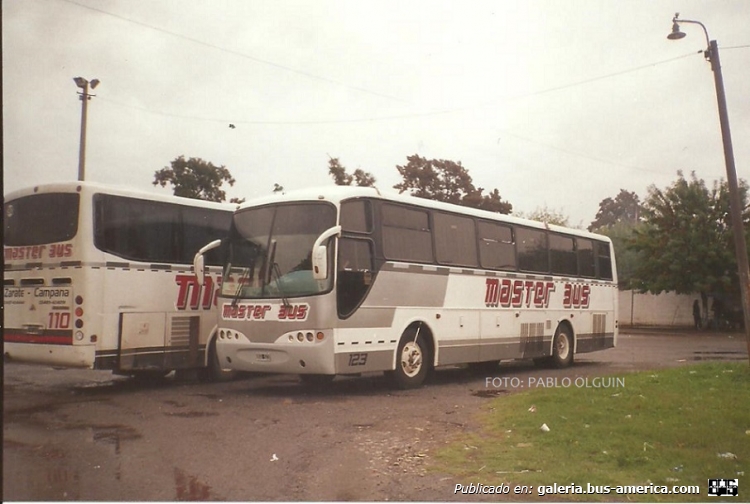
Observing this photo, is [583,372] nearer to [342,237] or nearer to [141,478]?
[342,237]

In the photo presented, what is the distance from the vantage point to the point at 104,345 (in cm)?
1070

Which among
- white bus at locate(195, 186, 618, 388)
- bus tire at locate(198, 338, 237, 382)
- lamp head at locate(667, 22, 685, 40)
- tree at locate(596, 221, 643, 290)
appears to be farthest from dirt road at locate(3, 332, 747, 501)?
tree at locate(596, 221, 643, 290)

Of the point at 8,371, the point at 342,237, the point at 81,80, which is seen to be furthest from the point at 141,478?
the point at 8,371

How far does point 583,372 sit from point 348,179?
11914mm

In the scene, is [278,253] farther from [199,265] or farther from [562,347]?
[562,347]

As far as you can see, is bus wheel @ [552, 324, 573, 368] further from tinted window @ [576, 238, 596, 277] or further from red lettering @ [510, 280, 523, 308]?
red lettering @ [510, 280, 523, 308]

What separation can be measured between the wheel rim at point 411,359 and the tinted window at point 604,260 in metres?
8.10

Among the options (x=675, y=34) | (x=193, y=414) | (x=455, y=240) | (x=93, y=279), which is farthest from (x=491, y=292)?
(x=93, y=279)

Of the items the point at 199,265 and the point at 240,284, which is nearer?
the point at 240,284

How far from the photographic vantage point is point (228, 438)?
303 inches

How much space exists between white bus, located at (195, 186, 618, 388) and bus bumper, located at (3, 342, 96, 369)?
1.93 m

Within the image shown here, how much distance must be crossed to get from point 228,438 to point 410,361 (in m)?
4.85

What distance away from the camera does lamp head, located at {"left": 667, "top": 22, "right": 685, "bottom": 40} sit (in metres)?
8.84

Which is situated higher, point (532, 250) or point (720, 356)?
point (532, 250)
